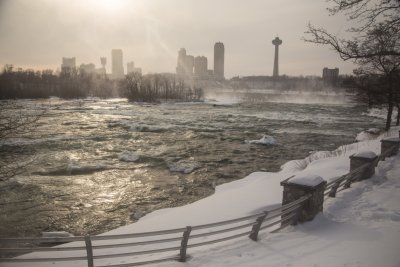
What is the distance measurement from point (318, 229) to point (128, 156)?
1467cm

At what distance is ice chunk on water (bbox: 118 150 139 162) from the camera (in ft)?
63.8

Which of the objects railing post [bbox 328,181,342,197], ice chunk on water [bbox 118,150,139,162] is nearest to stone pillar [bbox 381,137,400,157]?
railing post [bbox 328,181,342,197]

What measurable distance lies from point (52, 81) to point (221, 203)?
403ft

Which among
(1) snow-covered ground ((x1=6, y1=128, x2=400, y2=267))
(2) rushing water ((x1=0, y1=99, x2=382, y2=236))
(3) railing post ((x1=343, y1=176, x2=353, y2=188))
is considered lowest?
(2) rushing water ((x1=0, y1=99, x2=382, y2=236))

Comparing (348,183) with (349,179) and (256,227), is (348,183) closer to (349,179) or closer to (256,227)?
(349,179)

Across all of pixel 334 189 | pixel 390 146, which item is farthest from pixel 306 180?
pixel 390 146

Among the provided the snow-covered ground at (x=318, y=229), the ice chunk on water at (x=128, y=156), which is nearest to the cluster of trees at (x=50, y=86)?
the ice chunk on water at (x=128, y=156)

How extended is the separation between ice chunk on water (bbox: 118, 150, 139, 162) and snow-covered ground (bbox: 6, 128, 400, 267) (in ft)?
27.7

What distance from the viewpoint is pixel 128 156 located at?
20.0 m

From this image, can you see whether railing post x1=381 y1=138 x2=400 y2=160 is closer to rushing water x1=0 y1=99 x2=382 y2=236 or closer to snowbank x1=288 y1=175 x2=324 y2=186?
rushing water x1=0 y1=99 x2=382 y2=236

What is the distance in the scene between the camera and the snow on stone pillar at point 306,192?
25.0 ft

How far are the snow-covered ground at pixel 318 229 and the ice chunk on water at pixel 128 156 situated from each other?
8444mm

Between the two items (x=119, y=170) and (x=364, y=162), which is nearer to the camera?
(x=364, y=162)

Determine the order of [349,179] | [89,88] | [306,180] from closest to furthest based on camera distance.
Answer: [306,180] < [349,179] < [89,88]
